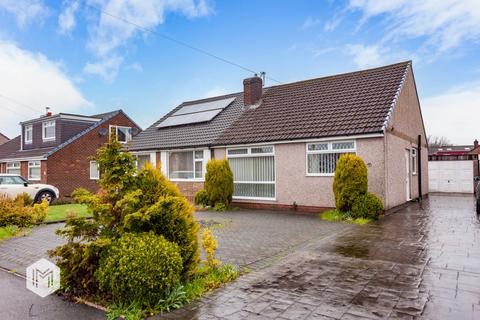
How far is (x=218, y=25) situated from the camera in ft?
45.3

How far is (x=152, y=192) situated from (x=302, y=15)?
11.2 meters

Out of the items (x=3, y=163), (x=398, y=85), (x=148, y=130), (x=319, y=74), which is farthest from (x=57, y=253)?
(x=3, y=163)

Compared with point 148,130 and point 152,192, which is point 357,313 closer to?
point 152,192

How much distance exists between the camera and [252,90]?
17.3m

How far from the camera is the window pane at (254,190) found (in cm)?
1361

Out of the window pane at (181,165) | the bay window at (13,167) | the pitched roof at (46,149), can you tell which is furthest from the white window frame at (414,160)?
the bay window at (13,167)

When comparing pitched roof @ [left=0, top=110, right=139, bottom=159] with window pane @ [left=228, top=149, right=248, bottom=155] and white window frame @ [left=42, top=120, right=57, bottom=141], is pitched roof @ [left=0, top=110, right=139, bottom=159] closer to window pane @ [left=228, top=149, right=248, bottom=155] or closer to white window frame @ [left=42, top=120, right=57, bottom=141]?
white window frame @ [left=42, top=120, right=57, bottom=141]

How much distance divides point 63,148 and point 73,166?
145cm

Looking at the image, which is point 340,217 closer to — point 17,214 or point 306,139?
point 306,139

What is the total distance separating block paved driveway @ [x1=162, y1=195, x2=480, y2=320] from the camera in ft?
12.3

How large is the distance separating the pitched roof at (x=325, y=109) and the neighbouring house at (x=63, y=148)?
10.3 m

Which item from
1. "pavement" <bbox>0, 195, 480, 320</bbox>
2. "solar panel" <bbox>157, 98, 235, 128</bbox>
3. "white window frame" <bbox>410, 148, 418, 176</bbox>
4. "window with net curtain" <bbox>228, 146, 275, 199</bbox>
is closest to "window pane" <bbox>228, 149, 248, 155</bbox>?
"window with net curtain" <bbox>228, 146, 275, 199</bbox>

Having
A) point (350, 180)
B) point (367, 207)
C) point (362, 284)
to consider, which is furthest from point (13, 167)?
point (362, 284)

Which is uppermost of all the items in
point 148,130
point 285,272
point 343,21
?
point 343,21
